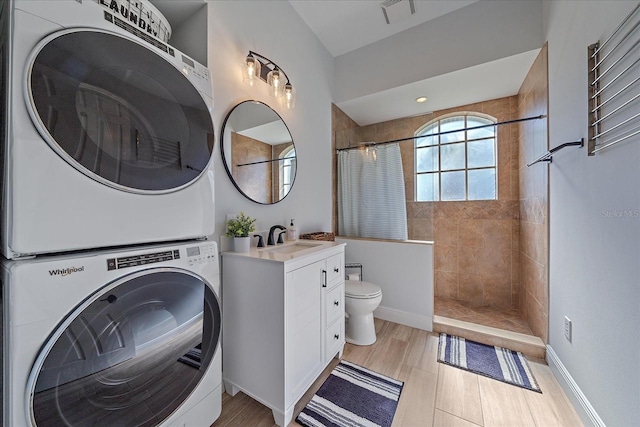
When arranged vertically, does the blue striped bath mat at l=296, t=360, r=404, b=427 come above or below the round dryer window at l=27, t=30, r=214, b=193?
below

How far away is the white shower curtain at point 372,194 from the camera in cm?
245

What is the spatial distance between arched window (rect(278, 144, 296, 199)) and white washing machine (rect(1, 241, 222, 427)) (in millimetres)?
917

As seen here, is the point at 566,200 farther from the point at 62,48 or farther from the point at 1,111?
the point at 1,111

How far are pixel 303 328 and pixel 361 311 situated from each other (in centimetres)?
76

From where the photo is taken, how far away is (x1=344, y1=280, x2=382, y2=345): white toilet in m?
1.87

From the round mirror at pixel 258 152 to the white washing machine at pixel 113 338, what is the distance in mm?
646

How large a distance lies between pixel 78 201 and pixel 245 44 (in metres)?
1.47

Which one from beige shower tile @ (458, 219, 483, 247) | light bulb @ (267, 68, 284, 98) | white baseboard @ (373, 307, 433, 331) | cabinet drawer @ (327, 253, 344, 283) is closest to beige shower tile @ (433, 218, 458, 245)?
beige shower tile @ (458, 219, 483, 247)

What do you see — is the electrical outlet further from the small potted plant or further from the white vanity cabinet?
the small potted plant

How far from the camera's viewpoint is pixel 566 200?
4.78 feet

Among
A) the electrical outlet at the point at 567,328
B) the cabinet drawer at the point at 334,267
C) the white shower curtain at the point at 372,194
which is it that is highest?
the white shower curtain at the point at 372,194

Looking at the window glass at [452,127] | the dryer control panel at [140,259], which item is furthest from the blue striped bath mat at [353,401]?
the window glass at [452,127]

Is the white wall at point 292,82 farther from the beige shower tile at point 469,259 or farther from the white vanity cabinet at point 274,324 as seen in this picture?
the beige shower tile at point 469,259

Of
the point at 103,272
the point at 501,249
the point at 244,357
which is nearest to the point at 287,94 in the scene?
the point at 103,272
